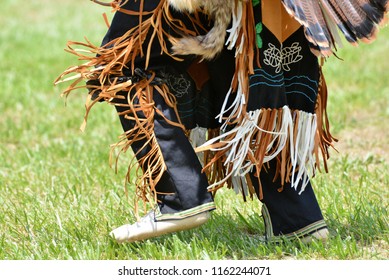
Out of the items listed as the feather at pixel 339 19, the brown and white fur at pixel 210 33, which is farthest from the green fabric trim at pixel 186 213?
the feather at pixel 339 19

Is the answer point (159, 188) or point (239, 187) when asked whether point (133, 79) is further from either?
point (239, 187)

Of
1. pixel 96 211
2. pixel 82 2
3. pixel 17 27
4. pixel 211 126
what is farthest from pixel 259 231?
pixel 82 2

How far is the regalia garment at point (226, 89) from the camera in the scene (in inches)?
118

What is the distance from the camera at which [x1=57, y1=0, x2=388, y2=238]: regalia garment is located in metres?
3.01

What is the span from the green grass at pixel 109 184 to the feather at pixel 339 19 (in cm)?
80

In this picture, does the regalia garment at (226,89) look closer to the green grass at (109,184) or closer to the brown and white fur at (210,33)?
the brown and white fur at (210,33)

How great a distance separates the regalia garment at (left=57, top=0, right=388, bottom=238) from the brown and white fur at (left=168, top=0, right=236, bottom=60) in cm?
4

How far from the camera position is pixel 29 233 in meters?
3.58

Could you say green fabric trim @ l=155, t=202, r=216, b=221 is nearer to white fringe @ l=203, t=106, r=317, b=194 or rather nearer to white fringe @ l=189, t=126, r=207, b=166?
white fringe @ l=203, t=106, r=317, b=194

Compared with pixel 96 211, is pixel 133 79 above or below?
above

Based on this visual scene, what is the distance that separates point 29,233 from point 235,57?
50.5 inches

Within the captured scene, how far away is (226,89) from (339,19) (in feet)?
1.71

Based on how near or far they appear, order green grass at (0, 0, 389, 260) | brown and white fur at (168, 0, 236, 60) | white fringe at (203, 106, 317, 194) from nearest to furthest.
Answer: brown and white fur at (168, 0, 236, 60)
white fringe at (203, 106, 317, 194)
green grass at (0, 0, 389, 260)

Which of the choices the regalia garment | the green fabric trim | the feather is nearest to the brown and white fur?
the regalia garment
